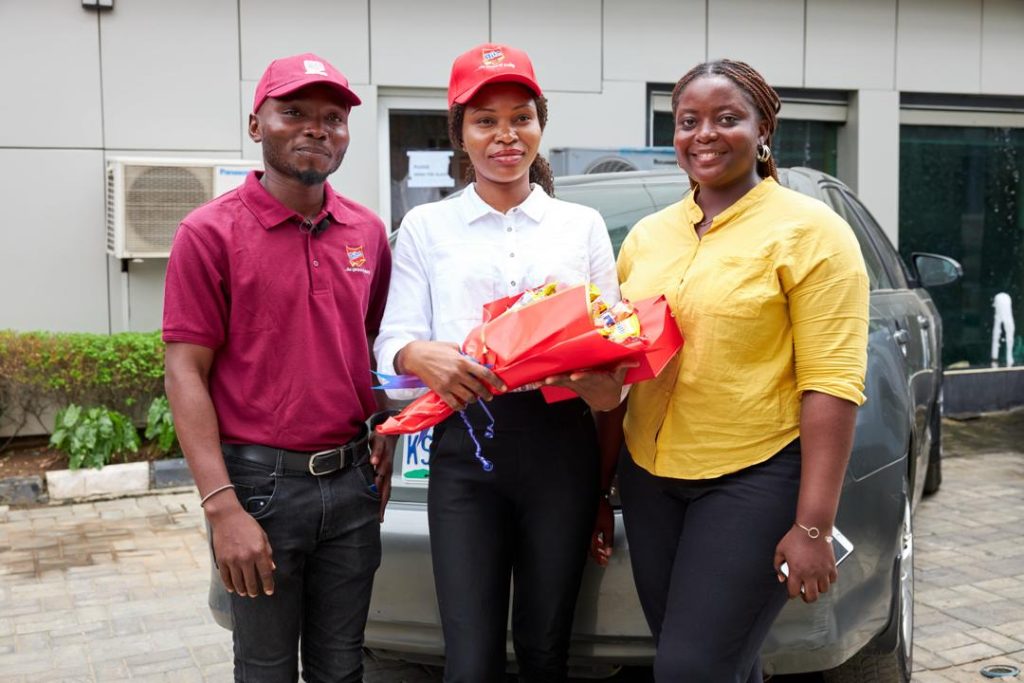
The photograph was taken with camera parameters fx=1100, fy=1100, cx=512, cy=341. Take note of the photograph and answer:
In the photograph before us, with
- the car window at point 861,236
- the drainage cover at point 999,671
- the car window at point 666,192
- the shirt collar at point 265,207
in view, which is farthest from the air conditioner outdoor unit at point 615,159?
the shirt collar at point 265,207

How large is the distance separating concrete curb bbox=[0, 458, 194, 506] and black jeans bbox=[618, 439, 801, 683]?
197 inches

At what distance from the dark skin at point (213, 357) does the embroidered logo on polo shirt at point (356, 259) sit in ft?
0.40

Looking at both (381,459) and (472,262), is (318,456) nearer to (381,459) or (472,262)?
(381,459)

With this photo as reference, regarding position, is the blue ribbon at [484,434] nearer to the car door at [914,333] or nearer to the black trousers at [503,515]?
the black trousers at [503,515]

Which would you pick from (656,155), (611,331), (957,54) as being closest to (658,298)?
(611,331)

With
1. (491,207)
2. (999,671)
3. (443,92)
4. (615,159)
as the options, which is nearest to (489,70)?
(491,207)

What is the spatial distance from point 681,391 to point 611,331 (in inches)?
11.7

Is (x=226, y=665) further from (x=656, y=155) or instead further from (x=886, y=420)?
(x=656, y=155)

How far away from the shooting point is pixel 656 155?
732cm

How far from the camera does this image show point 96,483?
6.68 m

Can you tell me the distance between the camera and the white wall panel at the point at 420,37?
8.02 m

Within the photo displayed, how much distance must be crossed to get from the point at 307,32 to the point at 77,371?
2.88 meters

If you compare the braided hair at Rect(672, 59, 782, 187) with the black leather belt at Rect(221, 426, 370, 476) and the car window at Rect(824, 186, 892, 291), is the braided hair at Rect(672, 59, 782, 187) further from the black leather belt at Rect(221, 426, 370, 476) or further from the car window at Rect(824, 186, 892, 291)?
the car window at Rect(824, 186, 892, 291)

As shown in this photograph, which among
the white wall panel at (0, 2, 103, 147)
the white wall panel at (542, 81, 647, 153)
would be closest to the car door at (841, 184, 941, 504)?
the white wall panel at (542, 81, 647, 153)
